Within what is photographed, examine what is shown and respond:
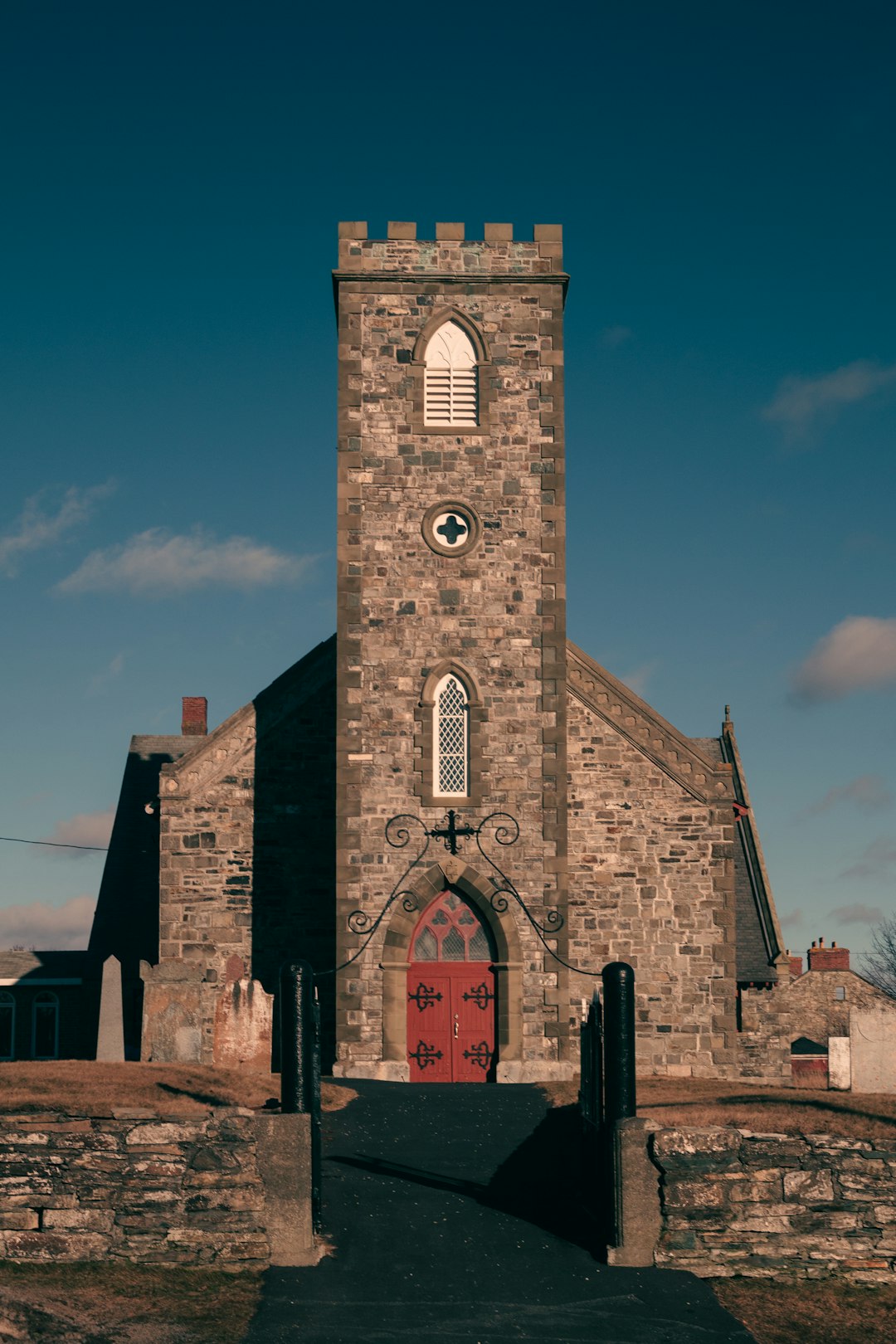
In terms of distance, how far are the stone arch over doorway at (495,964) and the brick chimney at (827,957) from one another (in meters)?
16.6

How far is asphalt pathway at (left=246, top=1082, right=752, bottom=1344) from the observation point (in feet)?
39.4

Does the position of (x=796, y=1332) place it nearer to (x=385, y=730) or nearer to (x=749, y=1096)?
(x=749, y=1096)

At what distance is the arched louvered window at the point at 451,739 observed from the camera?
25234mm

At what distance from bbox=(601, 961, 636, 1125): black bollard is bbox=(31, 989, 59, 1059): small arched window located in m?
23.0

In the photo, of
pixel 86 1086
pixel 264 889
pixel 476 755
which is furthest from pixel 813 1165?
pixel 264 889

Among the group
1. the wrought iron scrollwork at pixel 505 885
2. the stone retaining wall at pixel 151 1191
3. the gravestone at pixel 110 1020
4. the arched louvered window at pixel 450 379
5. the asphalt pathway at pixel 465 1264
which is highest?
the arched louvered window at pixel 450 379

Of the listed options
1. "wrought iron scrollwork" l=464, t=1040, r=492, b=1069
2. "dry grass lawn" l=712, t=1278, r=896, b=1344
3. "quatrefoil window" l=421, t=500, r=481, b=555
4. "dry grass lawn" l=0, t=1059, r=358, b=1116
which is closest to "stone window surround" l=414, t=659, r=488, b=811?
"quatrefoil window" l=421, t=500, r=481, b=555

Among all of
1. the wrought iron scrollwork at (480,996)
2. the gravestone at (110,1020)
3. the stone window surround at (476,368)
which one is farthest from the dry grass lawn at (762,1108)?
the stone window surround at (476,368)

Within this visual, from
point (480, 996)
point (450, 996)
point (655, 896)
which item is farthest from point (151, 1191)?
point (655, 896)

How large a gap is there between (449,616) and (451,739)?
7.24 ft

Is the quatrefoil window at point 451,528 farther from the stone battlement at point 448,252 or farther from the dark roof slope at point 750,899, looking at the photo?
the dark roof slope at point 750,899

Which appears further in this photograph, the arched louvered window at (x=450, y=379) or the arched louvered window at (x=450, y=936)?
the arched louvered window at (x=450, y=379)

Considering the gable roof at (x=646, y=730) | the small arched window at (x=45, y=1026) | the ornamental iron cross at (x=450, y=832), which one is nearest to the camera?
the ornamental iron cross at (x=450, y=832)

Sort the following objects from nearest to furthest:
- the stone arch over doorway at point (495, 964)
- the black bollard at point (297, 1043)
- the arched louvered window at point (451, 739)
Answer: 1. the black bollard at point (297, 1043)
2. the stone arch over doorway at point (495, 964)
3. the arched louvered window at point (451, 739)
